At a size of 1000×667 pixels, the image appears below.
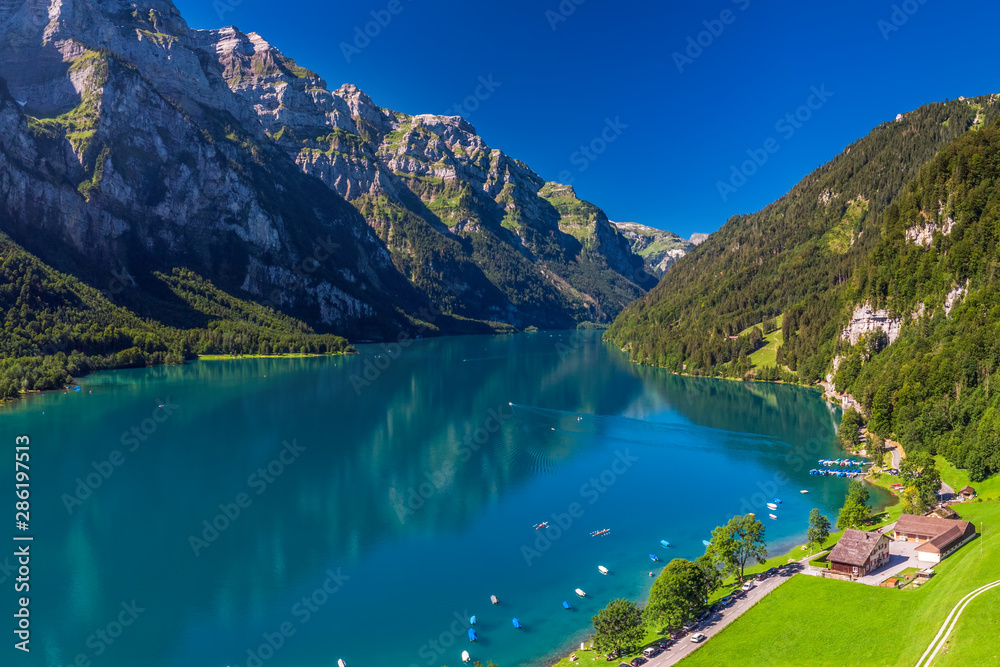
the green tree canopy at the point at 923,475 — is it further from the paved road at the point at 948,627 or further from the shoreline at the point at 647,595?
the paved road at the point at 948,627

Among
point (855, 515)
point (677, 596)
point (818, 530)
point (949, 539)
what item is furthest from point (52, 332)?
point (949, 539)

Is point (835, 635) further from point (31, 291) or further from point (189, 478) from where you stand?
point (31, 291)

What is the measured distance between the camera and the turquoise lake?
145 ft

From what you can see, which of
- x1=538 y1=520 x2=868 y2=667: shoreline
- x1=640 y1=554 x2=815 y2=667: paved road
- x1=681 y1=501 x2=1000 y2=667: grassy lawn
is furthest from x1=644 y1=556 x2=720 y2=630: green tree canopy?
x1=681 y1=501 x2=1000 y2=667: grassy lawn

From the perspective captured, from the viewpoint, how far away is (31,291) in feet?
572

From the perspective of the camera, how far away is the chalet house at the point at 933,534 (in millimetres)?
47000

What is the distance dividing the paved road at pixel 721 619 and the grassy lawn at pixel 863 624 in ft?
2.06

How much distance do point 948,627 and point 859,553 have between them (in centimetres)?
1419

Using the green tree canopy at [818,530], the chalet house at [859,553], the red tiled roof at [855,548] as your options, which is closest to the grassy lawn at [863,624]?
the chalet house at [859,553]

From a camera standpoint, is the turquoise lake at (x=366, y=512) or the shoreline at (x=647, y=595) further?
the turquoise lake at (x=366, y=512)

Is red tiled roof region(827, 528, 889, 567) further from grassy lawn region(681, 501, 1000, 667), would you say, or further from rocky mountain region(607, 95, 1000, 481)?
rocky mountain region(607, 95, 1000, 481)

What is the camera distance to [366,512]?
6906 centimetres

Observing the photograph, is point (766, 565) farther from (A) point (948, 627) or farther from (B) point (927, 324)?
(B) point (927, 324)

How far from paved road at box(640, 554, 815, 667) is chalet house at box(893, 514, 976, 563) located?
9768 millimetres
